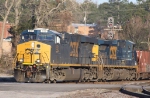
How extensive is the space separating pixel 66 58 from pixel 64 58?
0.83 ft

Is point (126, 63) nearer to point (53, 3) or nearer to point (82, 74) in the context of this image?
point (82, 74)

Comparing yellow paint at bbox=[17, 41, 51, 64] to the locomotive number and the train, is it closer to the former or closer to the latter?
the train

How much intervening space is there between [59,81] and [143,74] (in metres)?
13.2

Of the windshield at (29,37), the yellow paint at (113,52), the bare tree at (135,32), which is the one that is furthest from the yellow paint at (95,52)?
the bare tree at (135,32)

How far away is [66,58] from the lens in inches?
1065

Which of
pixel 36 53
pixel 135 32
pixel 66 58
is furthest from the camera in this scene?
pixel 135 32

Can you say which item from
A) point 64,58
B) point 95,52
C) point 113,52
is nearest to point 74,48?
point 64,58

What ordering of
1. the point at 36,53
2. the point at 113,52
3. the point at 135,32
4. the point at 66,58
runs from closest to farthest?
the point at 36,53 < the point at 66,58 < the point at 113,52 < the point at 135,32

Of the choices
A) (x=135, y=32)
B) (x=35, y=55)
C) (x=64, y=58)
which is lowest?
(x=64, y=58)

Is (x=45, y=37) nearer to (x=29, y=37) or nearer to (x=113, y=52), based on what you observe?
(x=29, y=37)

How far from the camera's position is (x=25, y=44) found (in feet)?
83.9

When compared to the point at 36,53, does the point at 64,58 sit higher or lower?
lower

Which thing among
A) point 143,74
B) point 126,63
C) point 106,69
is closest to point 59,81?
point 106,69

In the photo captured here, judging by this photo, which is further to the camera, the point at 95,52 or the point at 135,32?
the point at 135,32
